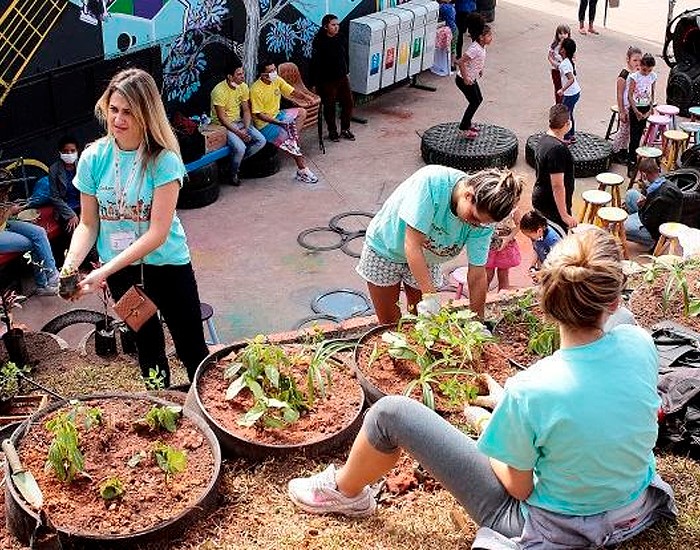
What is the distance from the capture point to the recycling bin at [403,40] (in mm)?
12969

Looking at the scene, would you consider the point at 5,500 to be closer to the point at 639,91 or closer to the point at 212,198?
the point at 212,198

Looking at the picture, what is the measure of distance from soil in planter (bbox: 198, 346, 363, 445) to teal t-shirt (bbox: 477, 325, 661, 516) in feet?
3.85

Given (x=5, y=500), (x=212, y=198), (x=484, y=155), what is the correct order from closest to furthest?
(x=5, y=500), (x=212, y=198), (x=484, y=155)

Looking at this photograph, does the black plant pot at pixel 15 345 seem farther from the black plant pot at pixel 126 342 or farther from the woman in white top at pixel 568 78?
the woman in white top at pixel 568 78

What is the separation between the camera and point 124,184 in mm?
4426

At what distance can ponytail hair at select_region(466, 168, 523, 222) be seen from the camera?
4207 millimetres

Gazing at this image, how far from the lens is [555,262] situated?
2.84 m

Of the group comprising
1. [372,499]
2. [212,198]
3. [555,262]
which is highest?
[555,262]

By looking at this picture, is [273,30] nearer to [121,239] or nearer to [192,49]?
[192,49]

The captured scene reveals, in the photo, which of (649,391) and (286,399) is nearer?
(649,391)

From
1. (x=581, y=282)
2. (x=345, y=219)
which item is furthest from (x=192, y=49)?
(x=581, y=282)

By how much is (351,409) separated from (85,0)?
21.5 feet

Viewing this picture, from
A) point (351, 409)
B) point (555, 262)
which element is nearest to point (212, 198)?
point (351, 409)

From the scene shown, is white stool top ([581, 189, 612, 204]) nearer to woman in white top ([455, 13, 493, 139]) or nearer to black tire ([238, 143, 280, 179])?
woman in white top ([455, 13, 493, 139])
